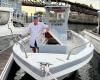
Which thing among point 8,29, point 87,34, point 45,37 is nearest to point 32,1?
point 87,34

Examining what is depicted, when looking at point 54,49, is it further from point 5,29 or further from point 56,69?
point 5,29

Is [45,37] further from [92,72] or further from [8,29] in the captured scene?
[8,29]

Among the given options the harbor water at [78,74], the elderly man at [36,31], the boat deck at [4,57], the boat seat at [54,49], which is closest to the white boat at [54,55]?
the boat seat at [54,49]

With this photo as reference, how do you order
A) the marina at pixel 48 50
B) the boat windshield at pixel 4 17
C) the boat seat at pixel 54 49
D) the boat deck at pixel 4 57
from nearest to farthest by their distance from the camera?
1. the marina at pixel 48 50
2. the boat seat at pixel 54 49
3. the boat deck at pixel 4 57
4. the boat windshield at pixel 4 17

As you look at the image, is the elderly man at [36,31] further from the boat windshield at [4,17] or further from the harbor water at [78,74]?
the boat windshield at [4,17]

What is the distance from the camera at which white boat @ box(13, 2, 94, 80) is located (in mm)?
9430

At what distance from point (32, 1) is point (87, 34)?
1393 inches

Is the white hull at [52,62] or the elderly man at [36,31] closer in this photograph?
the white hull at [52,62]

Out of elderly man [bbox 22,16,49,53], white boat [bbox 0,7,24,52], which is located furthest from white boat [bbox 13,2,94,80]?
white boat [bbox 0,7,24,52]

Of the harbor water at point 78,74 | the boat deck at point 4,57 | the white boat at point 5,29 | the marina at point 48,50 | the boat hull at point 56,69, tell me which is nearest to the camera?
the boat hull at point 56,69

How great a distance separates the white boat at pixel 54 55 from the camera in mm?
9430

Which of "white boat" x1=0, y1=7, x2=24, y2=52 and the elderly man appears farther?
"white boat" x1=0, y1=7, x2=24, y2=52

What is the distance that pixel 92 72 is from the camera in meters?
14.8

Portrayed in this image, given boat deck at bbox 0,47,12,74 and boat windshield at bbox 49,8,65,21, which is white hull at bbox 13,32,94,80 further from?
boat windshield at bbox 49,8,65,21
